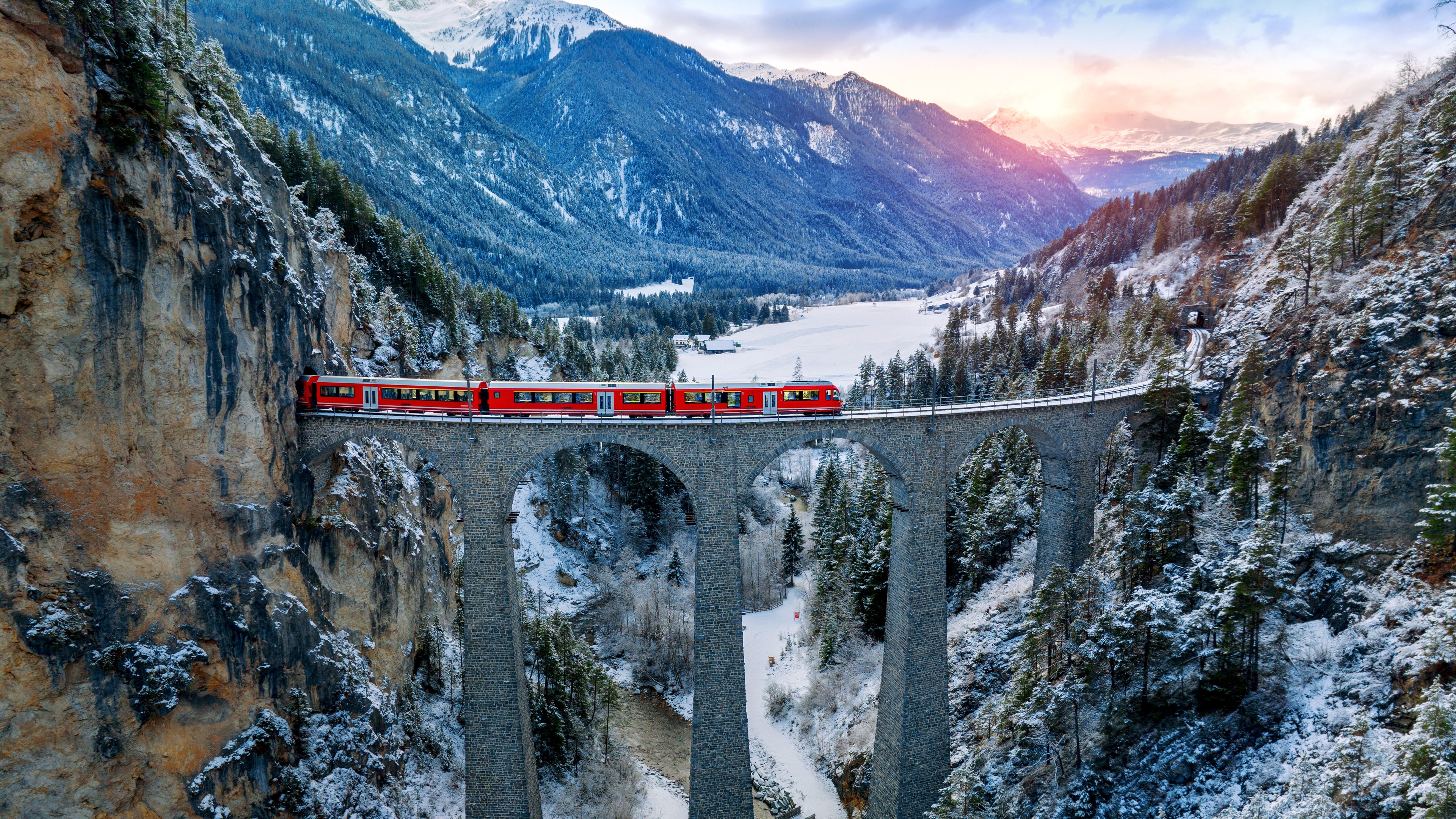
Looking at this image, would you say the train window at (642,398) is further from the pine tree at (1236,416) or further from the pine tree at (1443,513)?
the pine tree at (1443,513)

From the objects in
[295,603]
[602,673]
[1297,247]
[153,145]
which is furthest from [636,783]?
[1297,247]

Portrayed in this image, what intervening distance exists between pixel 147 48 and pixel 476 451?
19983 millimetres

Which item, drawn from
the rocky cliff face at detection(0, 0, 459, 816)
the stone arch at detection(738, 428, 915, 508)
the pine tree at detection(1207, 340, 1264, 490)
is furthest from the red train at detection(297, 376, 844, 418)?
the pine tree at detection(1207, 340, 1264, 490)

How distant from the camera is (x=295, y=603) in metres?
30.4

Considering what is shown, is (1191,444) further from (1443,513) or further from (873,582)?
(873,582)

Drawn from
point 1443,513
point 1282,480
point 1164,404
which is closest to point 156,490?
point 1443,513

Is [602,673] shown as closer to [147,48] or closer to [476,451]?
[476,451]

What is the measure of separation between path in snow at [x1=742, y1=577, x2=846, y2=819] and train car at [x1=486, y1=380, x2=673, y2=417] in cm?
1377

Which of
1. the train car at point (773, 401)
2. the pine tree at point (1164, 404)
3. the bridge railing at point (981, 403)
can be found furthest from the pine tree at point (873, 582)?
the train car at point (773, 401)

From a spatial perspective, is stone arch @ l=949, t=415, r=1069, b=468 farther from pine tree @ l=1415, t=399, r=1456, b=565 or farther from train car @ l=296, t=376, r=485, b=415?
train car @ l=296, t=376, r=485, b=415

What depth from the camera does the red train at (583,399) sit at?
33156 mm

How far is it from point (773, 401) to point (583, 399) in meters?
9.67

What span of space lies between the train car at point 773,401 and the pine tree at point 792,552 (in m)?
39.4

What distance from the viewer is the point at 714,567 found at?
33.1m
